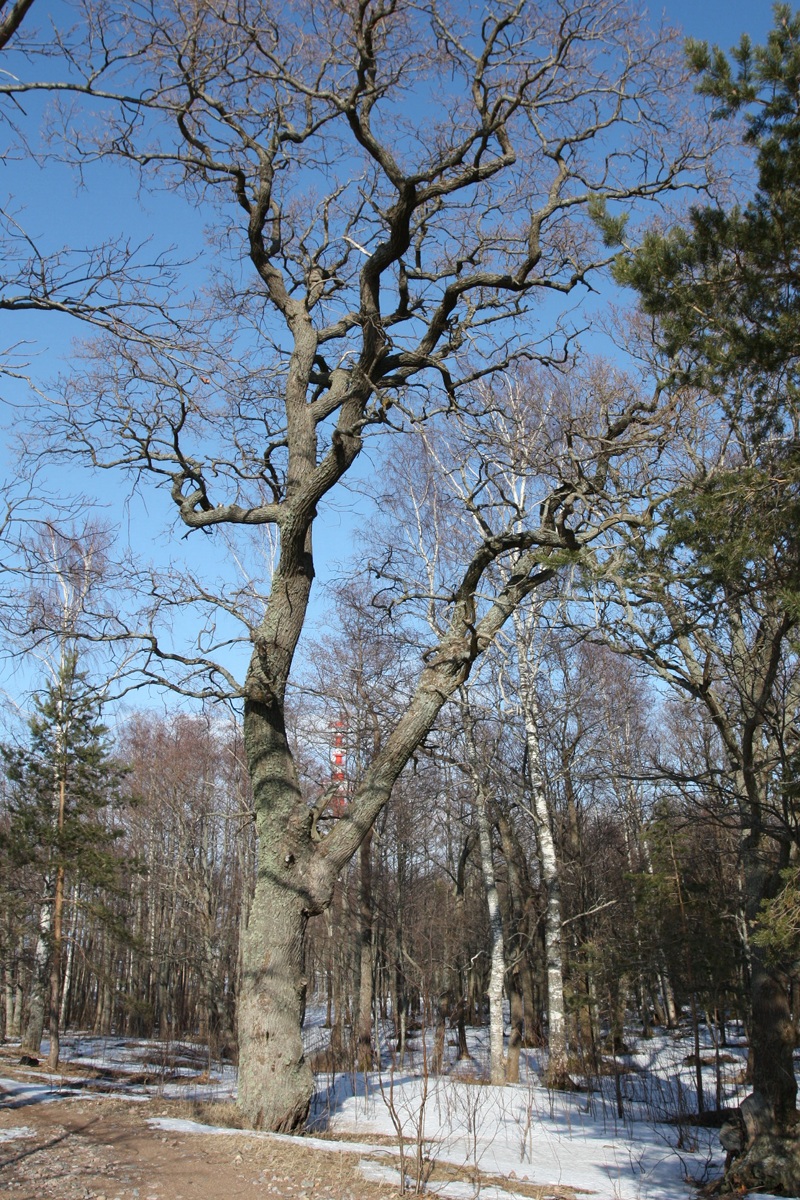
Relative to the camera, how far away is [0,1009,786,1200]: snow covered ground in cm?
605

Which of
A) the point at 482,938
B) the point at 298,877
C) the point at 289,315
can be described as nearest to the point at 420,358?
the point at 289,315

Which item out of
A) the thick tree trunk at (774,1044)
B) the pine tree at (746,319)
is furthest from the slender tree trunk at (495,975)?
the pine tree at (746,319)

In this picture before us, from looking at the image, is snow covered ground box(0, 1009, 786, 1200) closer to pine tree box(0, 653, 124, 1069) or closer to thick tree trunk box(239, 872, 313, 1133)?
thick tree trunk box(239, 872, 313, 1133)

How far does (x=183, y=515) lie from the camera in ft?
28.3

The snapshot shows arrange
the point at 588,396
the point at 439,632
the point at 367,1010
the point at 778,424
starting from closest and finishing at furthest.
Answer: the point at 778,424 < the point at 588,396 < the point at 439,632 < the point at 367,1010

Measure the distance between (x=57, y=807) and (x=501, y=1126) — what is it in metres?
9.20

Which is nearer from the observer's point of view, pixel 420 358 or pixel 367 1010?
pixel 420 358

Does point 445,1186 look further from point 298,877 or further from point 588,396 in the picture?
point 588,396

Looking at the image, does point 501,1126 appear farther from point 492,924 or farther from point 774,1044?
point 492,924

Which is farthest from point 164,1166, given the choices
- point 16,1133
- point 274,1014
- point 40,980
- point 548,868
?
point 40,980

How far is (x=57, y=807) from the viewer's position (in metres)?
14.4

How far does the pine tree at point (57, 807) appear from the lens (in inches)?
535

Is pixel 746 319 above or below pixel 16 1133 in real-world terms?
above

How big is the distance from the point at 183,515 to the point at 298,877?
12.4 ft
